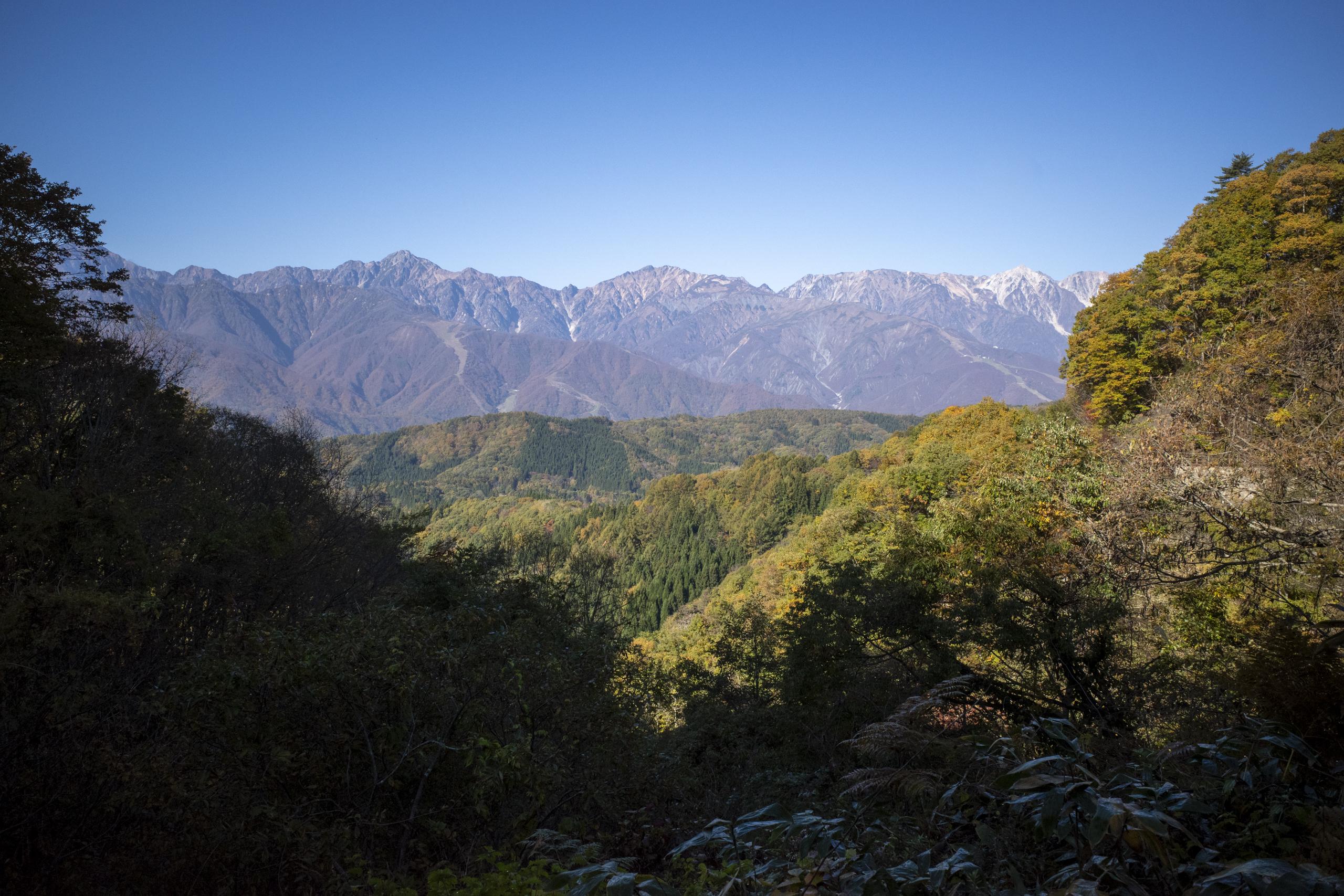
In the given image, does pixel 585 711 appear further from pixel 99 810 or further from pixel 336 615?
pixel 99 810

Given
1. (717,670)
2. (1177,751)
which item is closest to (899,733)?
(1177,751)

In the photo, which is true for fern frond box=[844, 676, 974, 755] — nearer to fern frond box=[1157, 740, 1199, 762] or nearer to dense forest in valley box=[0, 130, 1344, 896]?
dense forest in valley box=[0, 130, 1344, 896]

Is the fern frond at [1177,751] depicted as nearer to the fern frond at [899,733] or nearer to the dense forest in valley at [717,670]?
the dense forest in valley at [717,670]

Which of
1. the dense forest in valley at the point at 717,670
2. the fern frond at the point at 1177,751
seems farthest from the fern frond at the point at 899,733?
the fern frond at the point at 1177,751

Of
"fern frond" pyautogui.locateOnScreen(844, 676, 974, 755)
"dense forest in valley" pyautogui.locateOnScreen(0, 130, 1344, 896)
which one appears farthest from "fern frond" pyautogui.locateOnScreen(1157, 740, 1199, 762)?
"fern frond" pyautogui.locateOnScreen(844, 676, 974, 755)

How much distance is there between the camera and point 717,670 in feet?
78.1

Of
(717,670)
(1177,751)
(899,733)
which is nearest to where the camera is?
(1177,751)

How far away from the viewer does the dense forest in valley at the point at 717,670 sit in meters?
3.29

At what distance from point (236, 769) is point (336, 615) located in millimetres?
3079

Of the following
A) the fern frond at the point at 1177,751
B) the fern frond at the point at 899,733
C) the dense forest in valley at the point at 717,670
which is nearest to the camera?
the dense forest in valley at the point at 717,670

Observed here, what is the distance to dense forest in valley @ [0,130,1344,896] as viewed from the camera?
3289 millimetres

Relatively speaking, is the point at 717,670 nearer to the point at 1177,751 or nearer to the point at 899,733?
the point at 899,733

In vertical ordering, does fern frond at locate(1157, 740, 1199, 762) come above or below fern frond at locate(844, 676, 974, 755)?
above

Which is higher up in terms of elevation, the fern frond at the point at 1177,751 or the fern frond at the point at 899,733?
the fern frond at the point at 1177,751
